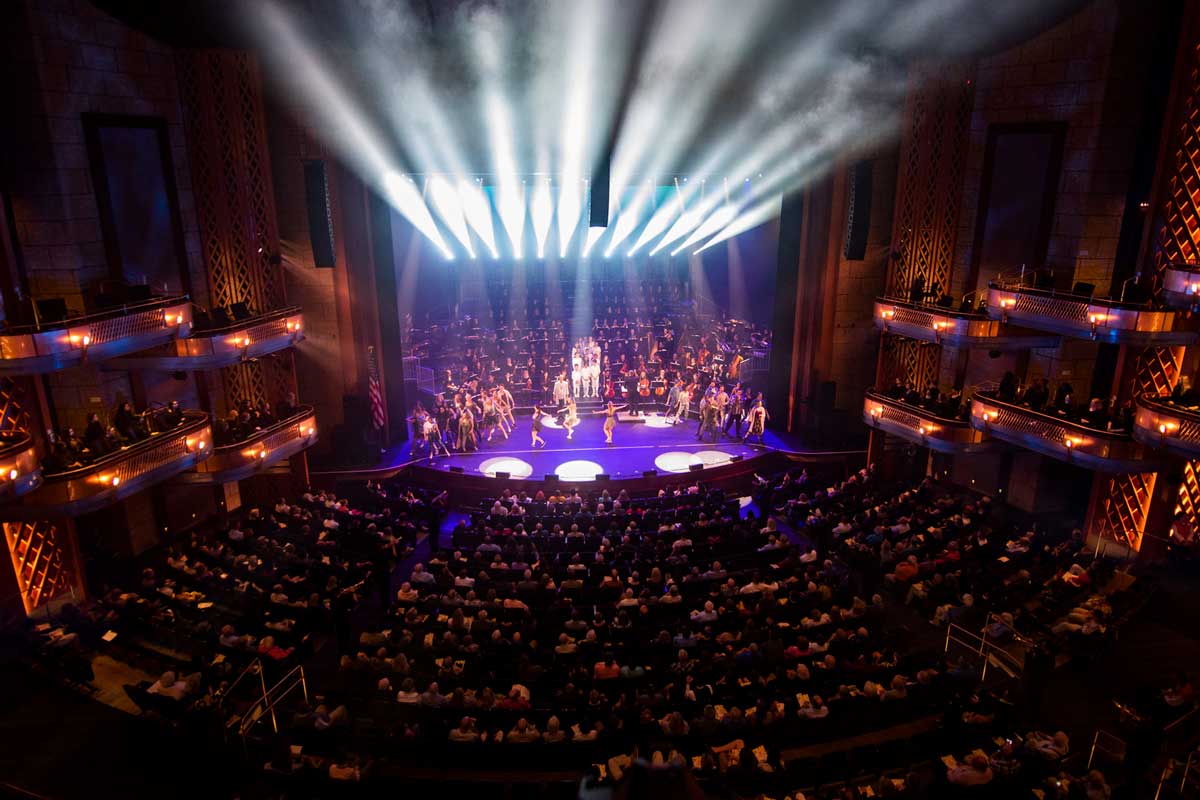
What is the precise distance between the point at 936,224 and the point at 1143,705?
12.5 metres

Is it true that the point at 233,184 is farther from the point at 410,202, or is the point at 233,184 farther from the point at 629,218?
the point at 629,218

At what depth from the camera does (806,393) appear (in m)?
21.7

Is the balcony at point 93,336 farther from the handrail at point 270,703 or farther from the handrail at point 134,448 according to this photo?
the handrail at point 270,703

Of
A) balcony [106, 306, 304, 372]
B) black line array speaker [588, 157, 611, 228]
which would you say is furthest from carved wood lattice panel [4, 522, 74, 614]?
black line array speaker [588, 157, 611, 228]

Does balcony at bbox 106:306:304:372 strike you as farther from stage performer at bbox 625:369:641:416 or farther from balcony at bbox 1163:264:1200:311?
balcony at bbox 1163:264:1200:311

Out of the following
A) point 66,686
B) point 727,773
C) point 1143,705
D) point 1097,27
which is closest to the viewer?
point 727,773

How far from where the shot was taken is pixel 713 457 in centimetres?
1997

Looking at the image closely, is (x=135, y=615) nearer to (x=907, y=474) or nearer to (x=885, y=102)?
(x=907, y=474)

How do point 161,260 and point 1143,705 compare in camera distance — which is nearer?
point 1143,705

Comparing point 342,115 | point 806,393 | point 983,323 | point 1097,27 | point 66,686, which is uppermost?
point 1097,27

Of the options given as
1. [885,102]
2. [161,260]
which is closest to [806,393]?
[885,102]

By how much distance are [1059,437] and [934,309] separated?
4.21m

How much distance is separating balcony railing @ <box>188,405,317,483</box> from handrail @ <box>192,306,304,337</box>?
243 centimetres

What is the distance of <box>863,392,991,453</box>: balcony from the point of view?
667 inches
